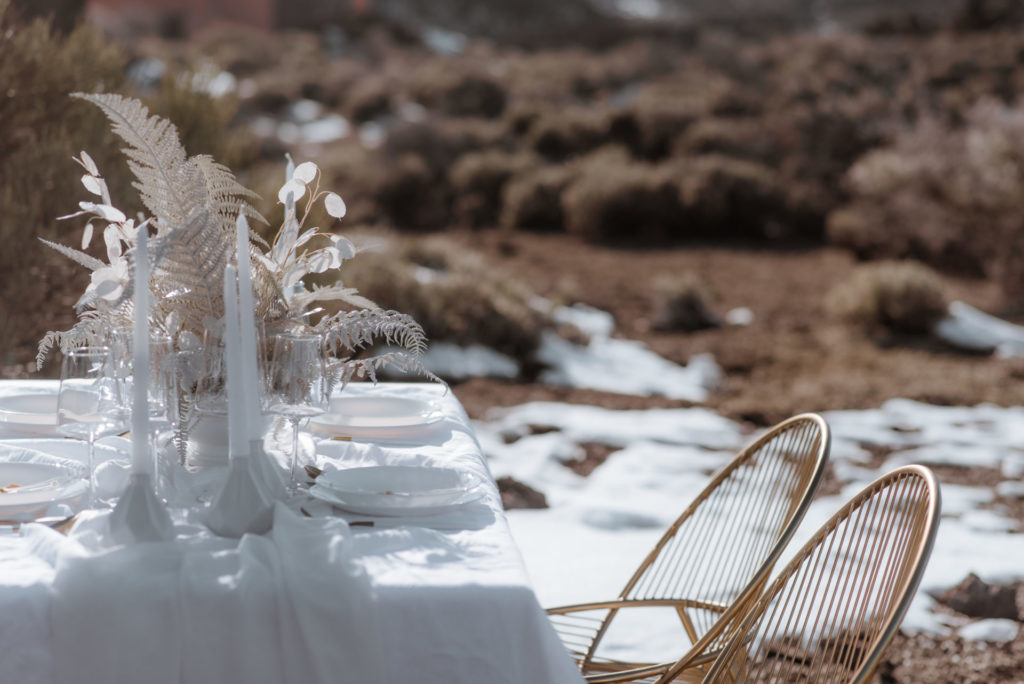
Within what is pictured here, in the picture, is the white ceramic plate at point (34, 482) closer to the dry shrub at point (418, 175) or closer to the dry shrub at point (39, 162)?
the dry shrub at point (39, 162)

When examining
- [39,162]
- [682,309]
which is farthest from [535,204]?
[39,162]

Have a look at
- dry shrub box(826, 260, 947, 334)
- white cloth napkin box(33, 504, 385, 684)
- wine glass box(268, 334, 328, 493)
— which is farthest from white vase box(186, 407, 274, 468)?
dry shrub box(826, 260, 947, 334)

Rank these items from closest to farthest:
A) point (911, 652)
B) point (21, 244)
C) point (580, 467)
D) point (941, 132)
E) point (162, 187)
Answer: point (162, 187), point (911, 652), point (21, 244), point (580, 467), point (941, 132)

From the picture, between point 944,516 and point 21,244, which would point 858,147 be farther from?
point 21,244

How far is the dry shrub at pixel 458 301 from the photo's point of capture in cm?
555

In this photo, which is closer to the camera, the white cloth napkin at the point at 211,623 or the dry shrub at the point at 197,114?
the white cloth napkin at the point at 211,623

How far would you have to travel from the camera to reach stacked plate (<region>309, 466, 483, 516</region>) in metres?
1.39

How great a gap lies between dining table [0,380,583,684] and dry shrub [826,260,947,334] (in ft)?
19.5

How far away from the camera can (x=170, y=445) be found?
58.6 inches

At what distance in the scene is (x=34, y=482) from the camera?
146cm

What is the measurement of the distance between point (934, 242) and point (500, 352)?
495 cm

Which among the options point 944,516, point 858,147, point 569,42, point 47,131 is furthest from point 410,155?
point 569,42

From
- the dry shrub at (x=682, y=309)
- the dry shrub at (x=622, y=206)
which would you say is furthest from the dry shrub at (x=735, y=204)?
the dry shrub at (x=682, y=309)

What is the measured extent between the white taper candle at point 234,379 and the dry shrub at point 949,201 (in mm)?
7437
